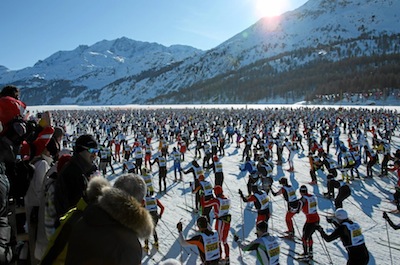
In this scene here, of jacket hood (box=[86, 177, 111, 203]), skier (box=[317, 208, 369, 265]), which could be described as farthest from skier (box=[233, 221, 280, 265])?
jacket hood (box=[86, 177, 111, 203])

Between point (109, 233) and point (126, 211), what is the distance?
5.9 inches

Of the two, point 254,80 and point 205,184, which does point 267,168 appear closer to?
point 205,184

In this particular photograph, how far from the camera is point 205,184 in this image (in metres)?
8.03

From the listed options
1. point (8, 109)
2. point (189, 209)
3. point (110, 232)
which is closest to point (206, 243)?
point (8, 109)

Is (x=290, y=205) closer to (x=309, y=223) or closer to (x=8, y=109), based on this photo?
(x=309, y=223)

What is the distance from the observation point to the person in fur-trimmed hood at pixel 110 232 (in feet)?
5.48

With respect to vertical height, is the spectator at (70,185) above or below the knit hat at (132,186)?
below

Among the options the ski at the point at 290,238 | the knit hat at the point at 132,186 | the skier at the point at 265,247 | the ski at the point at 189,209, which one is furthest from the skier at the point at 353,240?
the ski at the point at 189,209

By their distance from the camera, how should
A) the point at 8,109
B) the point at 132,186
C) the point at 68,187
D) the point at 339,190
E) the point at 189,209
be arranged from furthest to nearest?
1. the point at 189,209
2. the point at 339,190
3. the point at 8,109
4. the point at 68,187
5. the point at 132,186

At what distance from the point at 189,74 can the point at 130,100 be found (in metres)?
41.1

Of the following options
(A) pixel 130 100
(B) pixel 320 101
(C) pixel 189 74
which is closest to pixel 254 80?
(B) pixel 320 101

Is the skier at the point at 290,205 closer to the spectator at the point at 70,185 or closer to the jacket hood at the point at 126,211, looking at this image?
the spectator at the point at 70,185

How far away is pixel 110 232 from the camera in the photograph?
5.56ft

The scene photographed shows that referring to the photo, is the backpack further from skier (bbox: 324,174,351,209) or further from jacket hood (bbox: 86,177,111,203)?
skier (bbox: 324,174,351,209)
